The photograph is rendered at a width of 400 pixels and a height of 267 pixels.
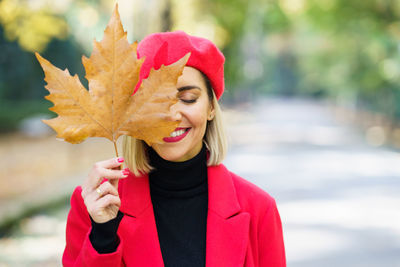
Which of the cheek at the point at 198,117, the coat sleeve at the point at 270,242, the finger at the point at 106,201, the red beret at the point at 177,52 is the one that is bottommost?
the coat sleeve at the point at 270,242

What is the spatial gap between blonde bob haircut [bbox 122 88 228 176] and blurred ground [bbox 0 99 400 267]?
3784 mm

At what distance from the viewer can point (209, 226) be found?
6.28 ft

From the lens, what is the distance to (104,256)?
61.1 inches

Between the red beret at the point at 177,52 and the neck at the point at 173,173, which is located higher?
the red beret at the point at 177,52

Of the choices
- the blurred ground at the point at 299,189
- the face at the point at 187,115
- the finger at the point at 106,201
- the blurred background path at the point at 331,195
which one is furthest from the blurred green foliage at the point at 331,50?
the finger at the point at 106,201

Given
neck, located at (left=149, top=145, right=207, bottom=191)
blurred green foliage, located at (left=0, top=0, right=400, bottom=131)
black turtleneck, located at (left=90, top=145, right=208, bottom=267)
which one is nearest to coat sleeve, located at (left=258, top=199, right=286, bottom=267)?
black turtleneck, located at (left=90, top=145, right=208, bottom=267)

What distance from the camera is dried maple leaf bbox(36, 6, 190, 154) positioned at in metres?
1.40

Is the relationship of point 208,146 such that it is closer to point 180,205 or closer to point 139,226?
point 180,205

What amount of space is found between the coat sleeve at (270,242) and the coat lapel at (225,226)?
0.27ft

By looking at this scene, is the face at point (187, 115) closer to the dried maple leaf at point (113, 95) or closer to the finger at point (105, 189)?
the dried maple leaf at point (113, 95)

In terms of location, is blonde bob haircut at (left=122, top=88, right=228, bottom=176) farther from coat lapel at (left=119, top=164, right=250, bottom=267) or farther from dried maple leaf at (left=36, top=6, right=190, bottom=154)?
dried maple leaf at (left=36, top=6, right=190, bottom=154)

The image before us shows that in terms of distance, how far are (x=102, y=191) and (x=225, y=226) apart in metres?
0.63

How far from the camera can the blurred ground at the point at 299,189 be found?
5.88m

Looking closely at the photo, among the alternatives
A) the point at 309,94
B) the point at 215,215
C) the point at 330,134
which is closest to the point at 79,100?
the point at 215,215
